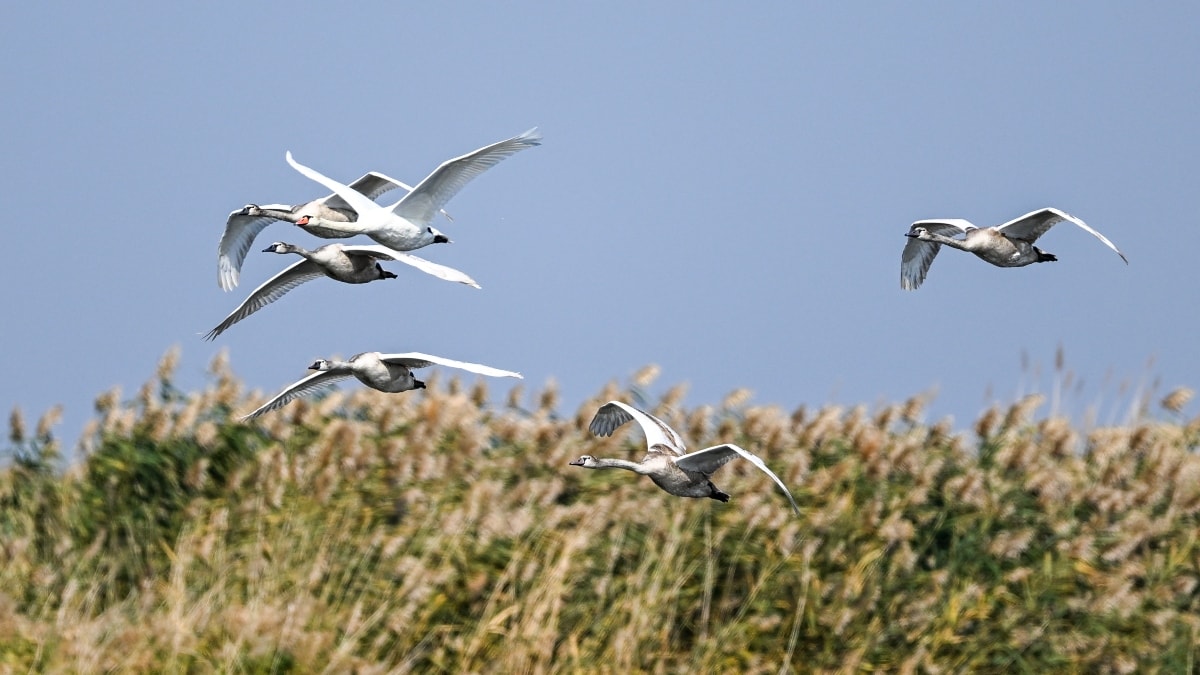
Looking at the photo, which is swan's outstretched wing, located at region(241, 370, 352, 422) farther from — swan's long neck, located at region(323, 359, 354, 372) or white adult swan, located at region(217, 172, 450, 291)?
white adult swan, located at region(217, 172, 450, 291)

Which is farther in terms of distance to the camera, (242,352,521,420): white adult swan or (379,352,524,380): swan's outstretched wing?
(242,352,521,420): white adult swan

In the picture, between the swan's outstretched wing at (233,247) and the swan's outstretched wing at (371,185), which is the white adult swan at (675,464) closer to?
the swan's outstretched wing at (371,185)

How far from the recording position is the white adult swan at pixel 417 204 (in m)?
6.66

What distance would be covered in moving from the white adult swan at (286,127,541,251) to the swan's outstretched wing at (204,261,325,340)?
417 millimetres

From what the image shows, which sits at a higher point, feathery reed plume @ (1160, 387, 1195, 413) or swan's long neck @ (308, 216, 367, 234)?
feathery reed plume @ (1160, 387, 1195, 413)

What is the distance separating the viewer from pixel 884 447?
9.52 metres

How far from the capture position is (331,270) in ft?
22.1

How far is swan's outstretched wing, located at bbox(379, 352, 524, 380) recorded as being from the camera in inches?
201

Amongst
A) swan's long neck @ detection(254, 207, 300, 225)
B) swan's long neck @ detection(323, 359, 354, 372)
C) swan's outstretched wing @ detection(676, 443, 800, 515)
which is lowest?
swan's outstretched wing @ detection(676, 443, 800, 515)

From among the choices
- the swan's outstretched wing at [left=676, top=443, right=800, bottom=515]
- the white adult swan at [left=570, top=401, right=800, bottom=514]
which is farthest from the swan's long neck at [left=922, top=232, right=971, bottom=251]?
the swan's outstretched wing at [left=676, top=443, right=800, bottom=515]

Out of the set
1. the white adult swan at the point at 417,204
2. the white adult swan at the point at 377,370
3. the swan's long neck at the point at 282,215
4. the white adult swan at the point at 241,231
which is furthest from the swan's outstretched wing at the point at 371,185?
the white adult swan at the point at 377,370

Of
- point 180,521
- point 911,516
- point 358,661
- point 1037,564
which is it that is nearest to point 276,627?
point 358,661

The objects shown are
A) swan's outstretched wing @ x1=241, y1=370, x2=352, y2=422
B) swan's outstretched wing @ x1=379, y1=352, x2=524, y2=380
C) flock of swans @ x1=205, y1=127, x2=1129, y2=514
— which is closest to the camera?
swan's outstretched wing @ x1=379, y1=352, x2=524, y2=380

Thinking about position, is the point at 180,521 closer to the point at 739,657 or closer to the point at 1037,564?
the point at 739,657
